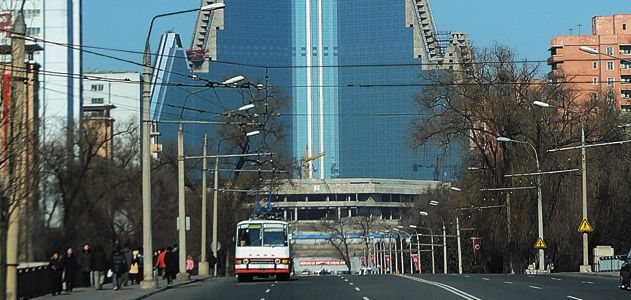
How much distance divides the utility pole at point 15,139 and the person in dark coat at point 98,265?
1237cm

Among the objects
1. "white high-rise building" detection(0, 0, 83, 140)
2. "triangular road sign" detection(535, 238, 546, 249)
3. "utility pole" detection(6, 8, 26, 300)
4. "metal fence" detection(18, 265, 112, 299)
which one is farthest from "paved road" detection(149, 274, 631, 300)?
"white high-rise building" detection(0, 0, 83, 140)

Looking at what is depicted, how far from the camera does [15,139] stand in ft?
80.8

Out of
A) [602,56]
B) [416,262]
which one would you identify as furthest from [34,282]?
[602,56]

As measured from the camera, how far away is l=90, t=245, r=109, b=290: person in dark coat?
3884 cm

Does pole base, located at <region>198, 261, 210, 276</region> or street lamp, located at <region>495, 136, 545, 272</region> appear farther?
pole base, located at <region>198, 261, 210, 276</region>

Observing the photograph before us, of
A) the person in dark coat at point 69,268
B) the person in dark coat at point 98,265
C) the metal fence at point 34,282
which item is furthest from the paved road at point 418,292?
the metal fence at point 34,282

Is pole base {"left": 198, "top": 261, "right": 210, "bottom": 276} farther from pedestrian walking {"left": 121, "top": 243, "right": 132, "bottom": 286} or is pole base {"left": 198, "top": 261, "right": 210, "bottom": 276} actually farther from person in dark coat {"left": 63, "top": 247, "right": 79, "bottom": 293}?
person in dark coat {"left": 63, "top": 247, "right": 79, "bottom": 293}

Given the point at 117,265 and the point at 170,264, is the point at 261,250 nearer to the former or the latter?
the point at 170,264

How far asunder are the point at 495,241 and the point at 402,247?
61436mm

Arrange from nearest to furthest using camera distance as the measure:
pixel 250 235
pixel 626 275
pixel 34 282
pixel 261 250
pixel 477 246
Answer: pixel 34 282
pixel 626 275
pixel 261 250
pixel 250 235
pixel 477 246

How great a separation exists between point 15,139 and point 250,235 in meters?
25.1

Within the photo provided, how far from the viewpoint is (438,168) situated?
2721 inches

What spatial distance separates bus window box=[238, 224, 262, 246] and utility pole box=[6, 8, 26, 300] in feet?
75.2

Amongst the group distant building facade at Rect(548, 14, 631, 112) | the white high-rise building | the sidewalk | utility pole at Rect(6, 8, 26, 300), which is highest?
distant building facade at Rect(548, 14, 631, 112)
